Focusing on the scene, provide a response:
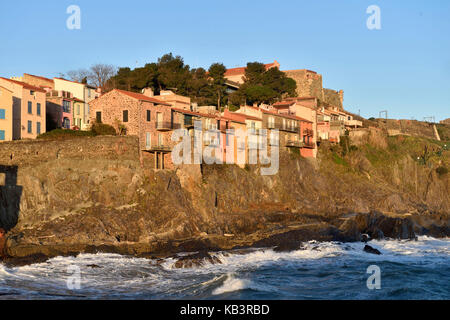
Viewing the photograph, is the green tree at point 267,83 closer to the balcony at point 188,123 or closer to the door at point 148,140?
the balcony at point 188,123

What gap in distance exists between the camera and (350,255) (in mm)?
36438

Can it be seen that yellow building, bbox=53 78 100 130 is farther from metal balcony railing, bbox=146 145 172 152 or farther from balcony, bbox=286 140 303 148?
balcony, bbox=286 140 303 148

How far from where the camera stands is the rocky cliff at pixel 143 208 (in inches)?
A: 1501

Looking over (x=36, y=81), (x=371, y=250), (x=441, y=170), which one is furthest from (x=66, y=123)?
(x=441, y=170)

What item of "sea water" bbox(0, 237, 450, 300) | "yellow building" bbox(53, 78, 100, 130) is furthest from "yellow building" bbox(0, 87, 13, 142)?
"sea water" bbox(0, 237, 450, 300)

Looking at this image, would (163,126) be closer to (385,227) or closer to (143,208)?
(143,208)

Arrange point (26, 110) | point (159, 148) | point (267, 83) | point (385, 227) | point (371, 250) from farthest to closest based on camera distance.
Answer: point (267, 83) → point (26, 110) → point (159, 148) → point (385, 227) → point (371, 250)

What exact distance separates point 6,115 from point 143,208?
16713 millimetres

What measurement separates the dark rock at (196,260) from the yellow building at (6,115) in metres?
24.0

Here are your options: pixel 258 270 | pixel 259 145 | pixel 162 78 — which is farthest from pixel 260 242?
pixel 162 78

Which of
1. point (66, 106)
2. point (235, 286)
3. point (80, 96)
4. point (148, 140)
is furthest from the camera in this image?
point (80, 96)

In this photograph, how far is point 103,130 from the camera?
157 feet

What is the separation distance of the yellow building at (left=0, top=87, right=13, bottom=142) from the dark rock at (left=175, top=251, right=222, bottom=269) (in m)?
24.0
